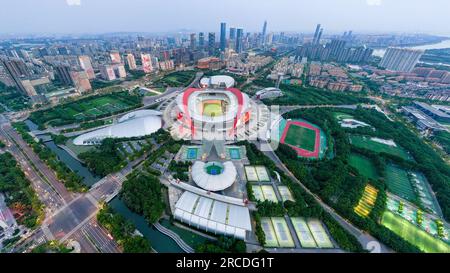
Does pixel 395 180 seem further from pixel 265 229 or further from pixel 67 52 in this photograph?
pixel 67 52

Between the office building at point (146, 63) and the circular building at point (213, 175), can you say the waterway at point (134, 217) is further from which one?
the office building at point (146, 63)

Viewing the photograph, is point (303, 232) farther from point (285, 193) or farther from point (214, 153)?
point (214, 153)

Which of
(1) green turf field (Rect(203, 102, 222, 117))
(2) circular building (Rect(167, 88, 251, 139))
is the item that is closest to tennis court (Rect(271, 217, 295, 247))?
(2) circular building (Rect(167, 88, 251, 139))

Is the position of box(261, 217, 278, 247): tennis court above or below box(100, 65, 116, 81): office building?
below

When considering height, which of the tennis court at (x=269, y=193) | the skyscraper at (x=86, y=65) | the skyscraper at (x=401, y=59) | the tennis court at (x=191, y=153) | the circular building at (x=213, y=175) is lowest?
the tennis court at (x=269, y=193)

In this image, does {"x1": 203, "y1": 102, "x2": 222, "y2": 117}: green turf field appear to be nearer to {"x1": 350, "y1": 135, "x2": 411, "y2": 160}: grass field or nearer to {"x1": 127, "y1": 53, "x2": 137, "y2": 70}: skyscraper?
{"x1": 350, "y1": 135, "x2": 411, "y2": 160}: grass field

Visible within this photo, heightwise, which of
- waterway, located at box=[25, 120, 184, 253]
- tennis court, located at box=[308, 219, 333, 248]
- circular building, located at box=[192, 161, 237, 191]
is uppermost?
circular building, located at box=[192, 161, 237, 191]

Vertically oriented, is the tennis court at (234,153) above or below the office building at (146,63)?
below

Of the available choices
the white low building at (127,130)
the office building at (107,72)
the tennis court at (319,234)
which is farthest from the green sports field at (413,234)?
the office building at (107,72)
